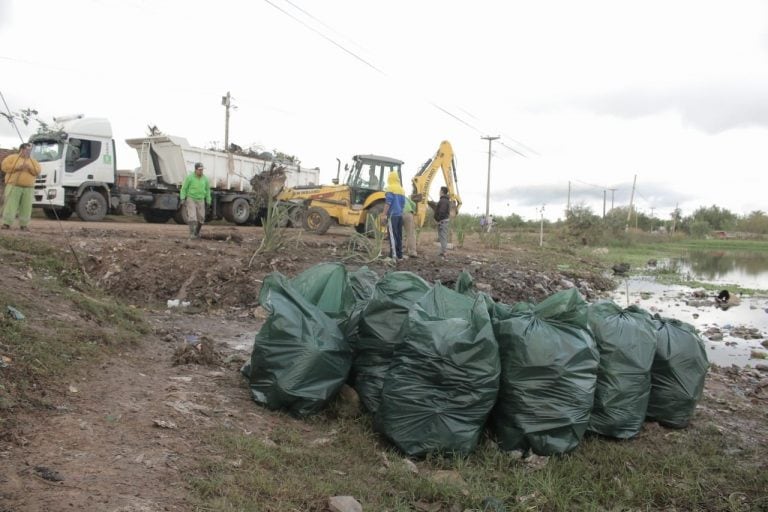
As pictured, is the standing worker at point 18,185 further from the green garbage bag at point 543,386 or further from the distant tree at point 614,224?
the distant tree at point 614,224

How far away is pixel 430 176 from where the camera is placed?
1355 cm

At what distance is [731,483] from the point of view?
2.91 metres

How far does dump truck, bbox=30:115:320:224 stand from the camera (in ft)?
40.5

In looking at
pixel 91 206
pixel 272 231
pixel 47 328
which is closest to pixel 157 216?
pixel 91 206

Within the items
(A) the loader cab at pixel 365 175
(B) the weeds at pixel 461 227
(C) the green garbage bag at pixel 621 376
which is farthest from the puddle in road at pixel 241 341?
(B) the weeds at pixel 461 227

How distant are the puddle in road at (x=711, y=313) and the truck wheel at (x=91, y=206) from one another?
10916 mm

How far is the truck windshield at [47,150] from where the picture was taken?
40.3 feet

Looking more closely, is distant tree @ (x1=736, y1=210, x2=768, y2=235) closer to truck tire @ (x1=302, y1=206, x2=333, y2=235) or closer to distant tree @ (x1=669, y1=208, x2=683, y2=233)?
distant tree @ (x1=669, y1=208, x2=683, y2=233)

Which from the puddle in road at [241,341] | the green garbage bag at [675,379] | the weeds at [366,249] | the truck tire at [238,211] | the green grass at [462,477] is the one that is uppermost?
the truck tire at [238,211]

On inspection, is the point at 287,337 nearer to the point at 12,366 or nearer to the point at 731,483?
the point at 12,366

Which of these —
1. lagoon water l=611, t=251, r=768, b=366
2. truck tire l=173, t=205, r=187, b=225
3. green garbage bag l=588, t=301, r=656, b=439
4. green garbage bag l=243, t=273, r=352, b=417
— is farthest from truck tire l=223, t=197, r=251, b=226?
green garbage bag l=588, t=301, r=656, b=439

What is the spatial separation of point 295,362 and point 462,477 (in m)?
1.09

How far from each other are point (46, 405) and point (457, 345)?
1979 millimetres

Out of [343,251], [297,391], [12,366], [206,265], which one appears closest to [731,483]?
[297,391]
